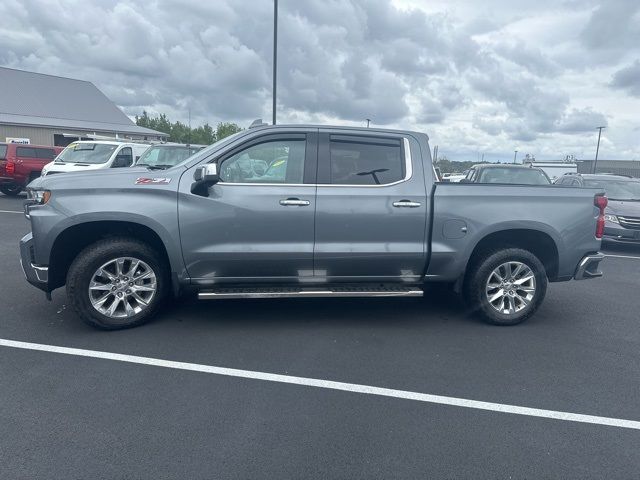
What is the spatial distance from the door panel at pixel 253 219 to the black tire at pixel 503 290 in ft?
5.76

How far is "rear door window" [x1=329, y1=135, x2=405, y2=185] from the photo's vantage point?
16.3 feet

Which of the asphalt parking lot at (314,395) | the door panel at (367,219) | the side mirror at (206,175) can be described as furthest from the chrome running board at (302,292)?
the side mirror at (206,175)

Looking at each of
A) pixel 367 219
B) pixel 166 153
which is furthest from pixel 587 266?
pixel 166 153

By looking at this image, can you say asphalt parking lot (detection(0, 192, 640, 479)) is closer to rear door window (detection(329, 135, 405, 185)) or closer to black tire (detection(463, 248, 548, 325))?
black tire (detection(463, 248, 548, 325))

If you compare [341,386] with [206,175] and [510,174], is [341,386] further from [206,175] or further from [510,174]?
[510,174]

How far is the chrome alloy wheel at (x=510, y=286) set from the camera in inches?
207

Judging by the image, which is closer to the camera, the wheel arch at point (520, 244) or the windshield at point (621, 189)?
the wheel arch at point (520, 244)

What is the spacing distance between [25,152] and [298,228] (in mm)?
16006

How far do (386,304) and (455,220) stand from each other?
1.49 metres

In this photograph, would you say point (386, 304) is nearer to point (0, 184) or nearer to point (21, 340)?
point (21, 340)

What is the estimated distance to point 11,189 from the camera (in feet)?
57.7

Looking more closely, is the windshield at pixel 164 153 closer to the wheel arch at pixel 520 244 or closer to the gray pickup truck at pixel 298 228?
the gray pickup truck at pixel 298 228

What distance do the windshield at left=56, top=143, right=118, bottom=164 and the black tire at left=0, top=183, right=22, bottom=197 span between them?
12.3 feet

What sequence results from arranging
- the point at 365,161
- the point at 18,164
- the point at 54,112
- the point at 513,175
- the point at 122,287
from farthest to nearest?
the point at 54,112
the point at 18,164
the point at 513,175
the point at 365,161
the point at 122,287
